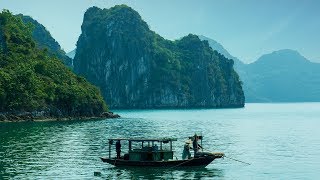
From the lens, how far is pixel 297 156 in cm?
5959

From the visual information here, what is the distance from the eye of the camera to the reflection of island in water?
141 ft

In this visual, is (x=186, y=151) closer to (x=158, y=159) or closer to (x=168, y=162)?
(x=168, y=162)

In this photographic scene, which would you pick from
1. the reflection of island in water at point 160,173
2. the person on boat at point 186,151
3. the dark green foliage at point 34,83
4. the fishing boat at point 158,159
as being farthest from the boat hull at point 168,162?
the dark green foliage at point 34,83

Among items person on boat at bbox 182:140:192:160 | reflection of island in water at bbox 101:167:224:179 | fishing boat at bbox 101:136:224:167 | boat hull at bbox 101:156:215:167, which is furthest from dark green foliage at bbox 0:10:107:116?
person on boat at bbox 182:140:192:160

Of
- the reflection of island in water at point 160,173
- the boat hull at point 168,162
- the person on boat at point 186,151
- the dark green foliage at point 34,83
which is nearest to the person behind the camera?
the reflection of island in water at point 160,173

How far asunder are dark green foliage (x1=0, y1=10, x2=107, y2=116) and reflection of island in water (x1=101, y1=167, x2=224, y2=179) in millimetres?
90312

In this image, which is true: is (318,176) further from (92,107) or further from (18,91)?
(92,107)

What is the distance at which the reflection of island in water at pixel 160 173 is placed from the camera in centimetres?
4312

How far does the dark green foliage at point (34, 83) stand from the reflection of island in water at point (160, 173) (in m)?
90.3

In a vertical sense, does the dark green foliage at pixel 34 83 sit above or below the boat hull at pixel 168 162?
above

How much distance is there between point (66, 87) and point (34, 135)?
243 ft

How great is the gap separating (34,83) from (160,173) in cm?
10416

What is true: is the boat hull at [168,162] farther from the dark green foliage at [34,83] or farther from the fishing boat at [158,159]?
the dark green foliage at [34,83]

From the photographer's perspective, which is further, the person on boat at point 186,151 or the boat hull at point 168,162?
the person on boat at point 186,151
